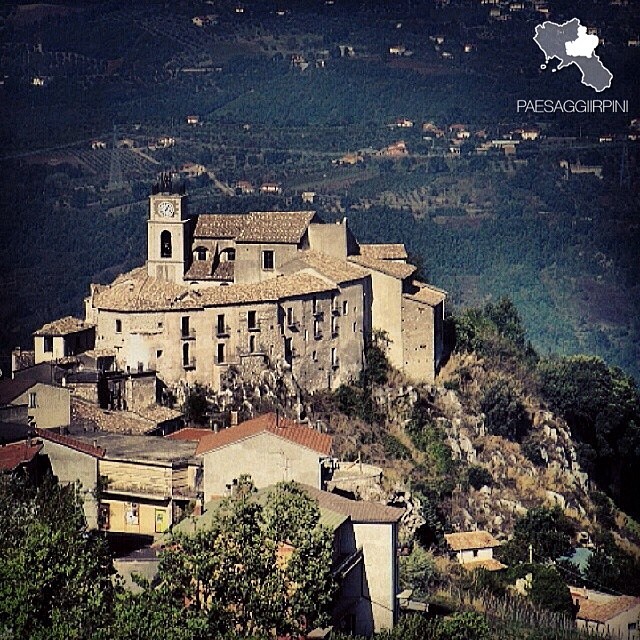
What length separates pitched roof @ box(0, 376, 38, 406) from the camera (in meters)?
18.1

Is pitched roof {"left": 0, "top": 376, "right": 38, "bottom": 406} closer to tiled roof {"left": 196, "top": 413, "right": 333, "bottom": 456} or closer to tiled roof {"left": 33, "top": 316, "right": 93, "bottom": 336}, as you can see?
tiled roof {"left": 33, "top": 316, "right": 93, "bottom": 336}

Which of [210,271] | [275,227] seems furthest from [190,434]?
[275,227]

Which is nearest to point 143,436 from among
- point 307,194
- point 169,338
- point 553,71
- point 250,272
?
point 169,338

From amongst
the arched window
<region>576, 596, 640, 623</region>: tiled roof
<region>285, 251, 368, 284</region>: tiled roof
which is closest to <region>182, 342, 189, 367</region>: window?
<region>285, 251, 368, 284</region>: tiled roof

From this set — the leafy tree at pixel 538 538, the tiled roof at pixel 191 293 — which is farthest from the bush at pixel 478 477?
the tiled roof at pixel 191 293

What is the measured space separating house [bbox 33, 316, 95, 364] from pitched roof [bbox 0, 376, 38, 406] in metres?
1.03

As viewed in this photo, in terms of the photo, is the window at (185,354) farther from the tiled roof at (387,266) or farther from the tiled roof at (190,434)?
the tiled roof at (387,266)

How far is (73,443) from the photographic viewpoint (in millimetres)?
16406

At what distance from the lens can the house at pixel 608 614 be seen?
1728cm

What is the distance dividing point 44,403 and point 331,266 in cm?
365

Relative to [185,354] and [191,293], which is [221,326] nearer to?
[185,354]

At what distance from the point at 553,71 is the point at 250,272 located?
24.4 feet

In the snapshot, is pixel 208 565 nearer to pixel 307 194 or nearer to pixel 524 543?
pixel 524 543

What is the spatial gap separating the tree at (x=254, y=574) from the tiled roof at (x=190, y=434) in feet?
12.6
